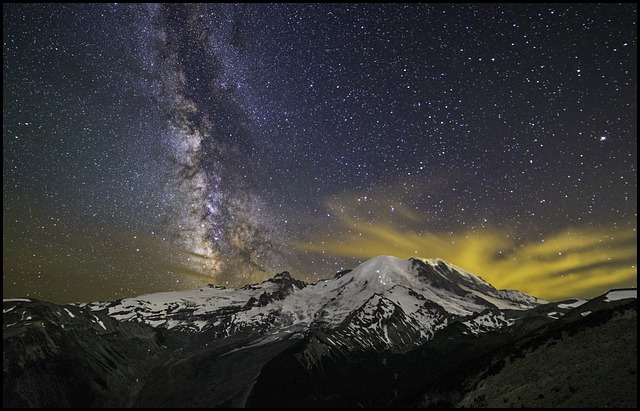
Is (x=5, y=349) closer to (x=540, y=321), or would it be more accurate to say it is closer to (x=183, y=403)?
(x=183, y=403)

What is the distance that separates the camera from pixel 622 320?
62688 millimetres

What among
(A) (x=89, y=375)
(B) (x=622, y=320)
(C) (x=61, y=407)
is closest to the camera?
(B) (x=622, y=320)

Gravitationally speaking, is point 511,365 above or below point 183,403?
above

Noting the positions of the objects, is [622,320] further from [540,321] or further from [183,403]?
[183,403]

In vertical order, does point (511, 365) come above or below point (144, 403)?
above

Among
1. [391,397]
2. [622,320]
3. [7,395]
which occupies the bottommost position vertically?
[391,397]

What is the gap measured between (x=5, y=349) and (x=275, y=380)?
405ft

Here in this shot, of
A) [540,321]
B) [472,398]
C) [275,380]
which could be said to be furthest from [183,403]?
[540,321]

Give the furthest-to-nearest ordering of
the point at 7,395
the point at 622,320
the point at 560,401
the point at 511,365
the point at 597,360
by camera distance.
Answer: the point at 7,395 → the point at 511,365 → the point at 622,320 → the point at 597,360 → the point at 560,401

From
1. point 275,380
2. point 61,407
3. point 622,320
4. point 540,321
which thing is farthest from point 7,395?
point 540,321

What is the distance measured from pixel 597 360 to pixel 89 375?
215148mm

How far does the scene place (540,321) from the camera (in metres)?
176

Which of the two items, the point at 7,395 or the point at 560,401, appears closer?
the point at 560,401

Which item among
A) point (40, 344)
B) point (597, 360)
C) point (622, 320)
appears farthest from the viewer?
point (40, 344)
